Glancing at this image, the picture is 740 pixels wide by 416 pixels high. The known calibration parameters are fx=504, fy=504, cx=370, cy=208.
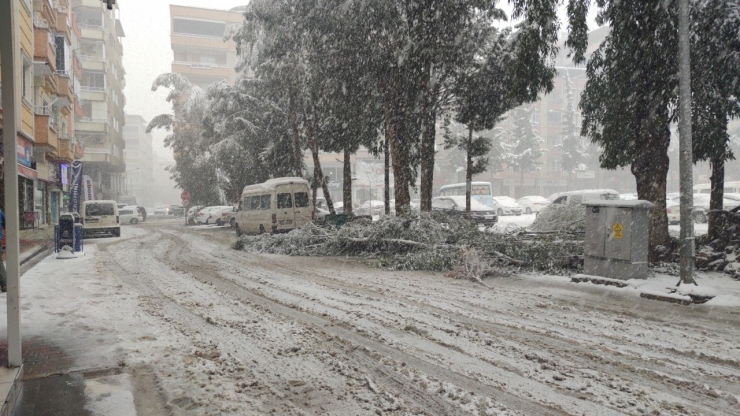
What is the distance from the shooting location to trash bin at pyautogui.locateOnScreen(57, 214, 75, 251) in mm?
14406

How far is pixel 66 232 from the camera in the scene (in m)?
14.4

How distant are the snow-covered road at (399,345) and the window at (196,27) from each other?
6766cm

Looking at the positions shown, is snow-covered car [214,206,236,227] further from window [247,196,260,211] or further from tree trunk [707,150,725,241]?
tree trunk [707,150,725,241]

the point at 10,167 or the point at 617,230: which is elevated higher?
the point at 10,167

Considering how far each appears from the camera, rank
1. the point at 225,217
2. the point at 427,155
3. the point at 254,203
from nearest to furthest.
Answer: the point at 427,155 → the point at 254,203 → the point at 225,217

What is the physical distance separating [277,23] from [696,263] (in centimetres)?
1794

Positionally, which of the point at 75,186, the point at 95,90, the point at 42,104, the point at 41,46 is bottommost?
the point at 75,186

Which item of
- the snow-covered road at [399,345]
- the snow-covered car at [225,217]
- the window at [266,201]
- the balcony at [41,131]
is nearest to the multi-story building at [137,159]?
the snow-covered car at [225,217]

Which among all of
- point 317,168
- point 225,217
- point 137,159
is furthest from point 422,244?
point 137,159

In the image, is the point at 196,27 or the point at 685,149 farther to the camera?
the point at 196,27

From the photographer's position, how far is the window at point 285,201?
20344 mm

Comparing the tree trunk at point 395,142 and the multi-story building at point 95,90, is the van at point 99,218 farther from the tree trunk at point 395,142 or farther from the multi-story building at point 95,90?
the multi-story building at point 95,90

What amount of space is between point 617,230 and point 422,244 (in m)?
5.03

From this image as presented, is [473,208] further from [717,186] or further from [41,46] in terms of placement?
[41,46]
